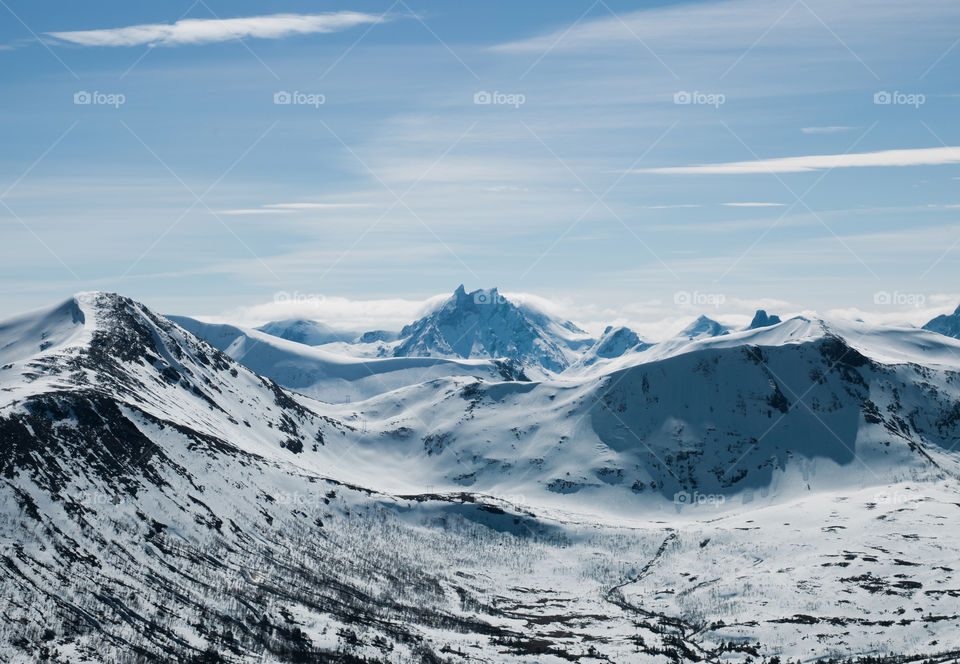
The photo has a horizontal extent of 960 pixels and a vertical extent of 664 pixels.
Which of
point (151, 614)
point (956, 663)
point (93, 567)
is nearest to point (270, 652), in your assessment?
point (151, 614)

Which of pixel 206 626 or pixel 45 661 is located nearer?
pixel 45 661

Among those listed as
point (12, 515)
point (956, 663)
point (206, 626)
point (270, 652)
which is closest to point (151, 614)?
point (206, 626)

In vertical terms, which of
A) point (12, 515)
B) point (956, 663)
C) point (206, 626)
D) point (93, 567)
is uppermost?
point (12, 515)

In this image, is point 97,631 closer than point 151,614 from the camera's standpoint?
Yes

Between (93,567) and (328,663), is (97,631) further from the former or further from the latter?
(328,663)

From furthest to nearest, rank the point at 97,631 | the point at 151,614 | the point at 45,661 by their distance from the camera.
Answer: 1. the point at 151,614
2. the point at 97,631
3. the point at 45,661

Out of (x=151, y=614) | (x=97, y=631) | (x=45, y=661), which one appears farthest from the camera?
(x=151, y=614)

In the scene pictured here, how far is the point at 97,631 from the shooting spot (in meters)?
176

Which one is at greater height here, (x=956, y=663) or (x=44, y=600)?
(x=44, y=600)

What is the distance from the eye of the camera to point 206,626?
19775 centimetres

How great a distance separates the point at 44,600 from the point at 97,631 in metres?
13.4

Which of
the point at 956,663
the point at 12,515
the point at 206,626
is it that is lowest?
the point at 956,663

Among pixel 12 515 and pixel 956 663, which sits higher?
pixel 12 515

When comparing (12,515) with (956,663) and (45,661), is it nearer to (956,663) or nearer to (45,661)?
(45,661)
